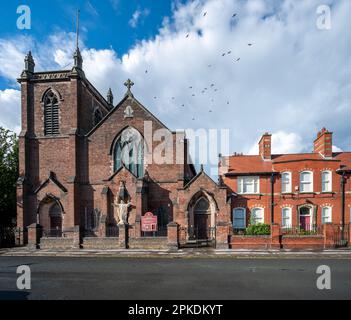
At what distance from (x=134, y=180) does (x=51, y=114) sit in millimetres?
11460

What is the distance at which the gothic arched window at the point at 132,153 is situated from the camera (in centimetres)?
2445

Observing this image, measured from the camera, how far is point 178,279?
A: 10.4 m

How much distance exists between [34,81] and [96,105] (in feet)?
21.4

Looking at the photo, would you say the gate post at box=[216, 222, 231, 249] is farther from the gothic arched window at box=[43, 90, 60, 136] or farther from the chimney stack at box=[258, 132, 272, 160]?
the gothic arched window at box=[43, 90, 60, 136]

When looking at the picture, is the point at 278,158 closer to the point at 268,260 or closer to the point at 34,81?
the point at 268,260

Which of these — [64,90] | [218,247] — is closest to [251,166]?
[218,247]

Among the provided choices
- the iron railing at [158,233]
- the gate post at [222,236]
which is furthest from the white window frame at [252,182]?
the iron railing at [158,233]

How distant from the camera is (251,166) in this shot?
80.5 feet

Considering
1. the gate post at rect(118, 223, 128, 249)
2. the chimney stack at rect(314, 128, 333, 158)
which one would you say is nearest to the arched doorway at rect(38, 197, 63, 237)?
the gate post at rect(118, 223, 128, 249)

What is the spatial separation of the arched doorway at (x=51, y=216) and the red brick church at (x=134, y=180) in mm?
93

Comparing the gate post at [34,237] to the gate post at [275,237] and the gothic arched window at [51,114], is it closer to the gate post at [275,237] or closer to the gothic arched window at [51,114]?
the gothic arched window at [51,114]

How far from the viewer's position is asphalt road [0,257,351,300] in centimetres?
848

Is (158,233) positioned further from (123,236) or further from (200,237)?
(200,237)

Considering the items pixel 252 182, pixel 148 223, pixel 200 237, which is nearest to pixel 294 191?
pixel 252 182
